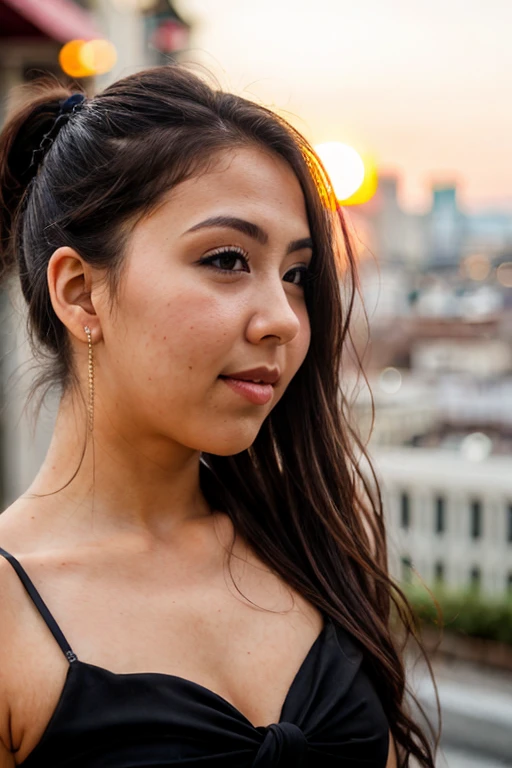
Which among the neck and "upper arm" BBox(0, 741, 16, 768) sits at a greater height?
the neck

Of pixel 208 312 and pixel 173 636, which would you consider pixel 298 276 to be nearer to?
pixel 208 312

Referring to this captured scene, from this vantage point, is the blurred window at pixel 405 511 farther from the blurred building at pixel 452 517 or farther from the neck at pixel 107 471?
the neck at pixel 107 471

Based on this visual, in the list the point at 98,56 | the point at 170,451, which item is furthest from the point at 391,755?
the point at 98,56

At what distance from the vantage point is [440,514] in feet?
14.7

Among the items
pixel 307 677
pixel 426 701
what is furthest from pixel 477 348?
pixel 307 677

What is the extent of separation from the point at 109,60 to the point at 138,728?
479 centimetres

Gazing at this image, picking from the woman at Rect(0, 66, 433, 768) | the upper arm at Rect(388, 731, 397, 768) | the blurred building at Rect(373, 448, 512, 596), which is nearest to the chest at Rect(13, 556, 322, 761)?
the woman at Rect(0, 66, 433, 768)

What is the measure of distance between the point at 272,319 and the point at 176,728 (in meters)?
0.60

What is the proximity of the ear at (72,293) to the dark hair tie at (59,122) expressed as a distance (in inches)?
10.4

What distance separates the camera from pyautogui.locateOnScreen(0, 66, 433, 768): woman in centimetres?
116

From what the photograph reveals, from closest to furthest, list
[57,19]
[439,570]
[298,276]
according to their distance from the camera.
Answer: [298,276] < [57,19] < [439,570]

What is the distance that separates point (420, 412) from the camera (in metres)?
7.13

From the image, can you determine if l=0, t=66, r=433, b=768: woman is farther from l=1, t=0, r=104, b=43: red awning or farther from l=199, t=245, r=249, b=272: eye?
l=1, t=0, r=104, b=43: red awning

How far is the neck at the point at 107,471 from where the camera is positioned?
4.40 feet
